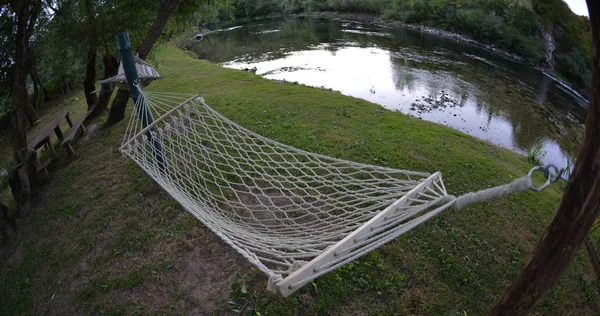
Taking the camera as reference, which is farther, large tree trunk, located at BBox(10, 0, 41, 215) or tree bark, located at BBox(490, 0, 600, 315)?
large tree trunk, located at BBox(10, 0, 41, 215)

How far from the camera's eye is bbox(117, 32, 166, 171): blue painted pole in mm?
2791

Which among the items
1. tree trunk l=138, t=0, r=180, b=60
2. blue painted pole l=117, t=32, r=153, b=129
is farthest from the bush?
blue painted pole l=117, t=32, r=153, b=129

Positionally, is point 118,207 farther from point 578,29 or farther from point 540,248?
point 578,29

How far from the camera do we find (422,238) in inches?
94.3

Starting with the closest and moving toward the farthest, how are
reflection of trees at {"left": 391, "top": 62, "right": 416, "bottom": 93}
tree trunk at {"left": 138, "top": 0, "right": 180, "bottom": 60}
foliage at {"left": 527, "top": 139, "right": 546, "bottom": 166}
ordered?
tree trunk at {"left": 138, "top": 0, "right": 180, "bottom": 60} → foliage at {"left": 527, "top": 139, "right": 546, "bottom": 166} → reflection of trees at {"left": 391, "top": 62, "right": 416, "bottom": 93}

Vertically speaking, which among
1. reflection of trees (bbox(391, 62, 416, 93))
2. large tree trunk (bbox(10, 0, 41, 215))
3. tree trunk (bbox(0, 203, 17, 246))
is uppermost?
large tree trunk (bbox(10, 0, 41, 215))

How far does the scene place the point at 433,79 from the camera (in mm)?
8828

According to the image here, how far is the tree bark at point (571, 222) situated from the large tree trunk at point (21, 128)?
3873mm

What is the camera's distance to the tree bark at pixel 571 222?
109cm

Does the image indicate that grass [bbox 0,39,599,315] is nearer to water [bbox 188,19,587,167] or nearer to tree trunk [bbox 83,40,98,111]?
Answer: tree trunk [bbox 83,40,98,111]

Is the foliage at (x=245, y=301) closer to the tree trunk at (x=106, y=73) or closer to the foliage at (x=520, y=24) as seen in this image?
the tree trunk at (x=106, y=73)

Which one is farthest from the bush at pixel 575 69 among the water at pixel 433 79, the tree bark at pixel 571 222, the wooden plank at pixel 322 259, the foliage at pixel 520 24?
the wooden plank at pixel 322 259

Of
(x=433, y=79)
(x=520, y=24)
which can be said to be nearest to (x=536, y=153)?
(x=433, y=79)

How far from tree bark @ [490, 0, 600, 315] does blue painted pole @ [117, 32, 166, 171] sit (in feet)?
7.93
